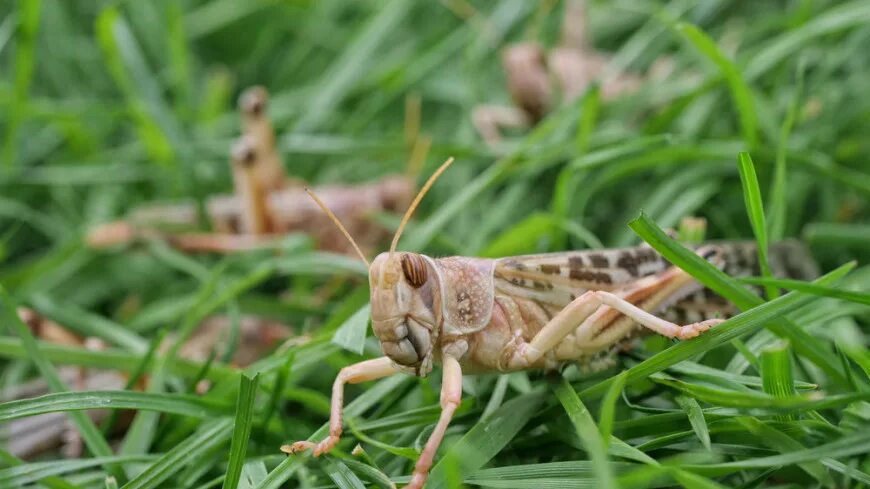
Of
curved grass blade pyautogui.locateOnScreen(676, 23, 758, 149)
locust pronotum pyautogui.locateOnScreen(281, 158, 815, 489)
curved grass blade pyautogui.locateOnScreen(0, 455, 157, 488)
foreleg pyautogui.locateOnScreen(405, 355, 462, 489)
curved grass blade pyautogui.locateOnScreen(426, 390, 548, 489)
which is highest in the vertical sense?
curved grass blade pyautogui.locateOnScreen(676, 23, 758, 149)

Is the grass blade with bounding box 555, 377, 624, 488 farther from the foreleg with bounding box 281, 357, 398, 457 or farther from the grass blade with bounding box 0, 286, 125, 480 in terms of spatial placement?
the grass blade with bounding box 0, 286, 125, 480

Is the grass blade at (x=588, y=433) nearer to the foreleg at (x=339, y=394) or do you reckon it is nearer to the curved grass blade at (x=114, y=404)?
the foreleg at (x=339, y=394)

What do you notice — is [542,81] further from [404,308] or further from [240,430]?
[240,430]

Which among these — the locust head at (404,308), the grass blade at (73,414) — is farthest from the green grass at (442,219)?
the locust head at (404,308)

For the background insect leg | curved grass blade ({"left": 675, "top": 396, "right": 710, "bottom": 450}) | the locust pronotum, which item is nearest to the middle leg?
the locust pronotum

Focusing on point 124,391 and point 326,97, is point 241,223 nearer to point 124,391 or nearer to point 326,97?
point 326,97

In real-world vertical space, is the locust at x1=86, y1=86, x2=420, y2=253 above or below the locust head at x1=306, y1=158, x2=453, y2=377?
below

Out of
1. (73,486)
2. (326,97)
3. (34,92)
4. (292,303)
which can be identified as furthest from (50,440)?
(34,92)
